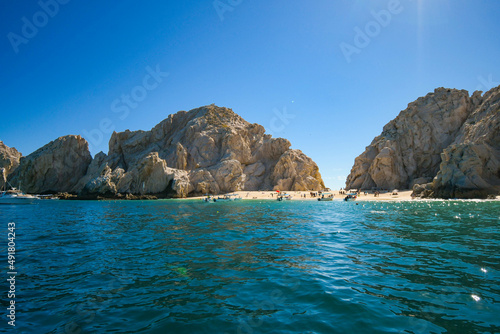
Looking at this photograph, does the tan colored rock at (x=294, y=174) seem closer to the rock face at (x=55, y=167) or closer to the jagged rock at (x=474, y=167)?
the jagged rock at (x=474, y=167)

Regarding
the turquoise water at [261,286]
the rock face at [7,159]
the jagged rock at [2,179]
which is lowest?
the turquoise water at [261,286]

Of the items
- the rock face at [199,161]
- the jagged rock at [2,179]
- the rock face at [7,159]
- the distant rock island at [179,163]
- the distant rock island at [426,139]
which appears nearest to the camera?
the distant rock island at [426,139]

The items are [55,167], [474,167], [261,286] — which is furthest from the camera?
[55,167]

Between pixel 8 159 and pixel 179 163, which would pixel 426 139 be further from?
pixel 8 159

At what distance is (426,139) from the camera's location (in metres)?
78.8

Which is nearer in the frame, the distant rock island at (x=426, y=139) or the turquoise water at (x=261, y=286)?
the turquoise water at (x=261, y=286)

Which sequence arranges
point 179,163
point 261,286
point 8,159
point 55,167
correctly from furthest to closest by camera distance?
point 8,159
point 55,167
point 179,163
point 261,286

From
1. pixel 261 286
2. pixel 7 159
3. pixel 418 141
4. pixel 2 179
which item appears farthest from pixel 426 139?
pixel 7 159

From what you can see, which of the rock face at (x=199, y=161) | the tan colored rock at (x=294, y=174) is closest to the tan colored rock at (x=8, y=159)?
the rock face at (x=199, y=161)

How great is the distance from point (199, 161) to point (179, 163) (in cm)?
749

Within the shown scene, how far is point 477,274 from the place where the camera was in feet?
29.7

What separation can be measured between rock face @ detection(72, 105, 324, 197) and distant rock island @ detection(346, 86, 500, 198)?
2343 centimetres

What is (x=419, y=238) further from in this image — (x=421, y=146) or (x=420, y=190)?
(x=421, y=146)

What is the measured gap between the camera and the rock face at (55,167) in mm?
93500
